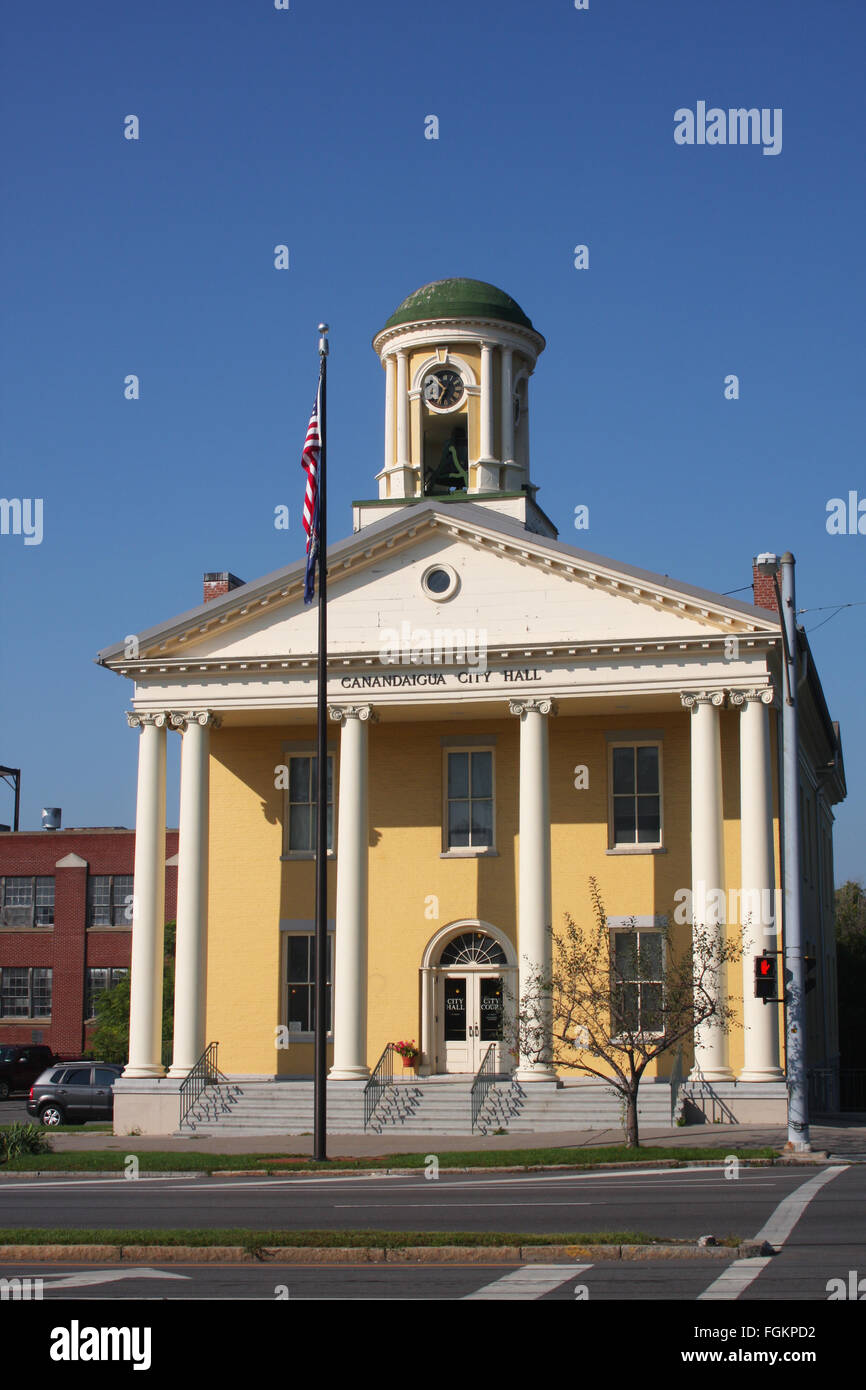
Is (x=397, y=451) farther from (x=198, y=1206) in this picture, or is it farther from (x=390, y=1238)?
(x=390, y=1238)

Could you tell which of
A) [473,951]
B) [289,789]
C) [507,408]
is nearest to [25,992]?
[289,789]

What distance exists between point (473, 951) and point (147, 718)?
8856 mm

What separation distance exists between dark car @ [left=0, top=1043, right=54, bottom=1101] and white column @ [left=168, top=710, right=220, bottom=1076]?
779 inches

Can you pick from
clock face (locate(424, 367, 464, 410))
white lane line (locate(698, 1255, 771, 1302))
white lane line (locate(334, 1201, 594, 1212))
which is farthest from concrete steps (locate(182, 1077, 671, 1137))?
white lane line (locate(698, 1255, 771, 1302))

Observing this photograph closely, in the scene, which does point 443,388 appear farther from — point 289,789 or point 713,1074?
point 713,1074

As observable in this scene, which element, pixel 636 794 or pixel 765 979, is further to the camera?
pixel 636 794

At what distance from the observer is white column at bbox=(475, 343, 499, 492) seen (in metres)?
39.3

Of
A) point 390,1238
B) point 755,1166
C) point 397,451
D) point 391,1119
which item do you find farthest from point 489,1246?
point 397,451

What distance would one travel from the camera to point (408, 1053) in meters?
35.0

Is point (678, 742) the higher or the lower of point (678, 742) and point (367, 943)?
the higher

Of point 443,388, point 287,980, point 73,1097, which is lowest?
point 73,1097

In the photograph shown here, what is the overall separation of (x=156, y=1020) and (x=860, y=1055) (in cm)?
3355

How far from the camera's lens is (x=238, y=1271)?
12562mm

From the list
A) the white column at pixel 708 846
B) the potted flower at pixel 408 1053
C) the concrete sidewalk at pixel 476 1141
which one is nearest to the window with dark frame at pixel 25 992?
the potted flower at pixel 408 1053
